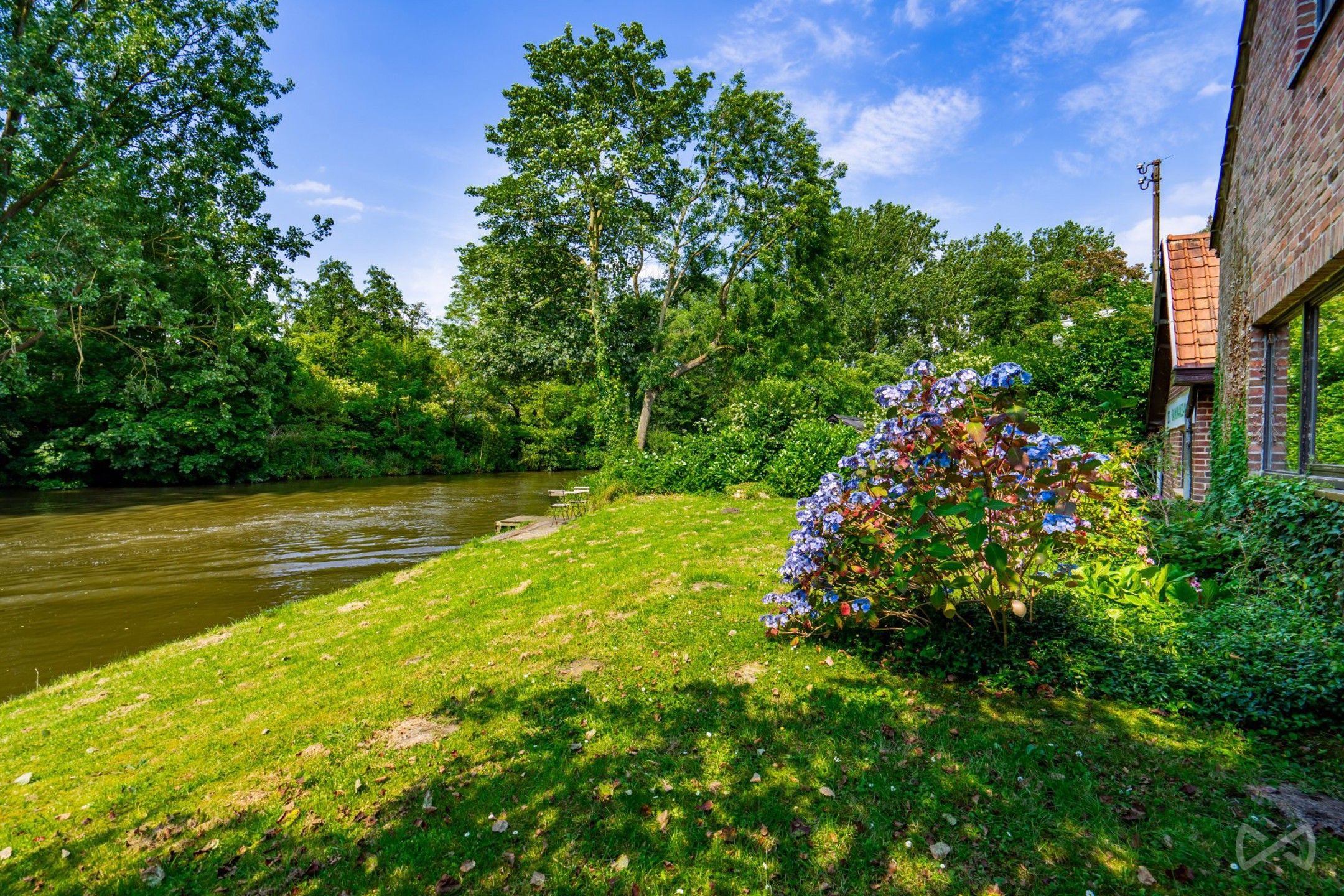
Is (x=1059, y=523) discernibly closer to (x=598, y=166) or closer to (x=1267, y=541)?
(x=1267, y=541)

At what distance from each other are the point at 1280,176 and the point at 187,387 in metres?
28.2

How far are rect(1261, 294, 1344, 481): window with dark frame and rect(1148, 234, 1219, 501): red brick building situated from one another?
2.50 meters

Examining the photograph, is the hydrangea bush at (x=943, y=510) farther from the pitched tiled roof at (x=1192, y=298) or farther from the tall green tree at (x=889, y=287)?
the tall green tree at (x=889, y=287)

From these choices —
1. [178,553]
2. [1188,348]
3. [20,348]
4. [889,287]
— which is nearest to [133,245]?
[20,348]

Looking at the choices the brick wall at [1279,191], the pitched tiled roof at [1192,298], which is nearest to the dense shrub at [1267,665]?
the brick wall at [1279,191]

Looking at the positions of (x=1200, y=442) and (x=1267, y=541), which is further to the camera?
(x=1200, y=442)

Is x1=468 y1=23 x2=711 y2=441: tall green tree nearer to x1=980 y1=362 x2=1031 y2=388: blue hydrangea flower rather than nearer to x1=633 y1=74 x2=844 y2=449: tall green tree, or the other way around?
x1=633 y1=74 x2=844 y2=449: tall green tree

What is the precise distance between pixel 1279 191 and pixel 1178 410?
16.8 ft

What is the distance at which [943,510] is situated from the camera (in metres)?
3.08

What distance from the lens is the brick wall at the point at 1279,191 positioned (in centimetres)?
378

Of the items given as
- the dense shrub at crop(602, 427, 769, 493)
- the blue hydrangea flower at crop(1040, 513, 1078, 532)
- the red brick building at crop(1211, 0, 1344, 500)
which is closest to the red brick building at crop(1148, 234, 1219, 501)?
the red brick building at crop(1211, 0, 1344, 500)

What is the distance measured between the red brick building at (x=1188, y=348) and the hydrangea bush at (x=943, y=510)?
5550 millimetres

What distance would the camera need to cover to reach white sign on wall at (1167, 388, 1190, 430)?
8188 mm

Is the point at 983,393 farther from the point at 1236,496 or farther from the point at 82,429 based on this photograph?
the point at 82,429
